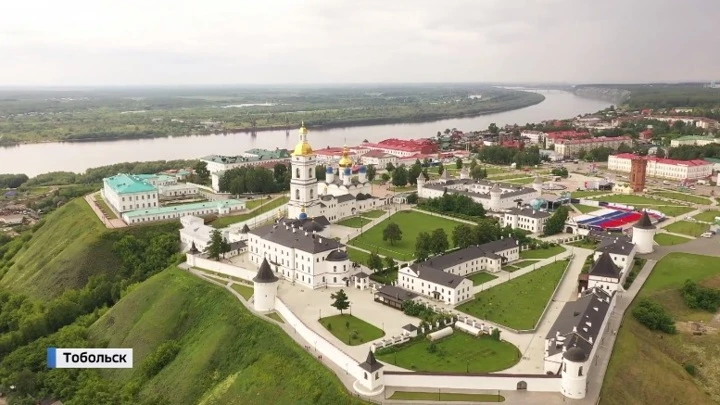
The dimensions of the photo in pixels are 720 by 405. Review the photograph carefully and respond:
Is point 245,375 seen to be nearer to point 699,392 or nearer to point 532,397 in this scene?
point 532,397

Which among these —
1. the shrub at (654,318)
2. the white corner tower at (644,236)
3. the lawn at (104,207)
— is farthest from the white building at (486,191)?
the lawn at (104,207)

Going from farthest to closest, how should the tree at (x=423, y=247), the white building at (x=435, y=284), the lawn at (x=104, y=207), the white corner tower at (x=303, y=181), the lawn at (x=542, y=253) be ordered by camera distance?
the lawn at (x=104, y=207) < the white corner tower at (x=303, y=181) < the lawn at (x=542, y=253) < the tree at (x=423, y=247) < the white building at (x=435, y=284)

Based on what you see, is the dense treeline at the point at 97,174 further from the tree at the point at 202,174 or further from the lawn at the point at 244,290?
the lawn at the point at 244,290

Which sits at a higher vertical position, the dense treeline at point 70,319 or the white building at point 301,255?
the white building at point 301,255

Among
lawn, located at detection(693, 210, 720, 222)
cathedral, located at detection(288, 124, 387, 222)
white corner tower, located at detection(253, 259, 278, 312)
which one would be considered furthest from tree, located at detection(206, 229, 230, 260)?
lawn, located at detection(693, 210, 720, 222)

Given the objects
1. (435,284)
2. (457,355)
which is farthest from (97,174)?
(457,355)

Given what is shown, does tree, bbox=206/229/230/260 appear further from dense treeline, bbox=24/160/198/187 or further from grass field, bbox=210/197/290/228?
dense treeline, bbox=24/160/198/187
